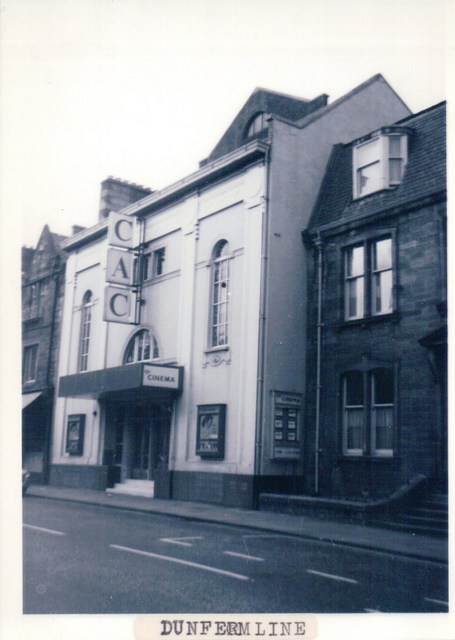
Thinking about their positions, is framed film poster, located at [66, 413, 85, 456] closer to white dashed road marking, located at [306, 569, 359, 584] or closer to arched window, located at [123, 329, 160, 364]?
arched window, located at [123, 329, 160, 364]

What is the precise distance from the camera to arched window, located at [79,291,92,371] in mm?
24984

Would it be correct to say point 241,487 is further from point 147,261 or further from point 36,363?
point 36,363

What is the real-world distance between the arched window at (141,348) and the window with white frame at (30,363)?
6.68 meters

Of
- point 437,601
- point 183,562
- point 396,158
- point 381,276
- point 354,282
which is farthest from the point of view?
point 354,282

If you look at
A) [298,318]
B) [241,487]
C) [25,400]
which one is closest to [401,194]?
[298,318]

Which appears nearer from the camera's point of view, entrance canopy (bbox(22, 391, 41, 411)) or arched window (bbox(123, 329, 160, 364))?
arched window (bbox(123, 329, 160, 364))

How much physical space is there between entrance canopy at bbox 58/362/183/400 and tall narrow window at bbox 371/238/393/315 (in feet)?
20.2

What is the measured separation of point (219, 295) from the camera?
19.3m

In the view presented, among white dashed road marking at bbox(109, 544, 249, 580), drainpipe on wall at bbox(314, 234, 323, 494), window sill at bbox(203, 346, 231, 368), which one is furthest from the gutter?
white dashed road marking at bbox(109, 544, 249, 580)

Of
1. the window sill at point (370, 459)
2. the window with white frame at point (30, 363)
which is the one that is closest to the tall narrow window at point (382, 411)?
the window sill at point (370, 459)

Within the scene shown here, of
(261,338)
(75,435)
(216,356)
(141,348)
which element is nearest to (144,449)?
(141,348)

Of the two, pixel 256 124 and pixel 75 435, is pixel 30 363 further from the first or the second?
pixel 256 124

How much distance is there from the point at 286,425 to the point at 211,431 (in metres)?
2.12

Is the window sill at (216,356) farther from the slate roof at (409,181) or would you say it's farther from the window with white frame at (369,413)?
the slate roof at (409,181)
